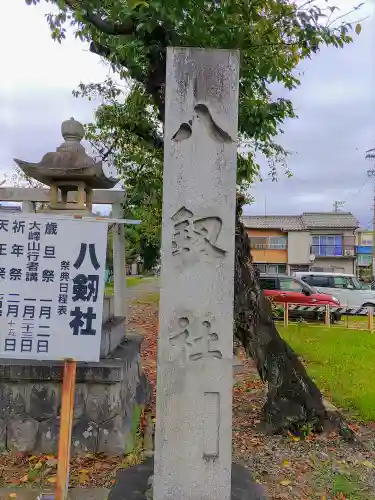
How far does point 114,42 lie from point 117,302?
13.9ft

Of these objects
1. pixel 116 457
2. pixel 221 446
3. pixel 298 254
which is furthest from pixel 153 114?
pixel 298 254

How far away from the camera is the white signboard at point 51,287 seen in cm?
331

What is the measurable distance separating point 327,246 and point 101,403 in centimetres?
3789

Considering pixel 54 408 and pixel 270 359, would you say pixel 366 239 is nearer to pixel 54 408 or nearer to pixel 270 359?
pixel 270 359

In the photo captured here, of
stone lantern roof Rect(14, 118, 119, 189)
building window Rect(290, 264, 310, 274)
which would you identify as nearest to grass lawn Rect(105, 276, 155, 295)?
stone lantern roof Rect(14, 118, 119, 189)

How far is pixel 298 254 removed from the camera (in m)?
39.5

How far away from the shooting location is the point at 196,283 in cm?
286

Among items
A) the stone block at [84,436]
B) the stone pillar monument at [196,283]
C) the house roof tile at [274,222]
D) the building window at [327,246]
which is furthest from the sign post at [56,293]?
the building window at [327,246]

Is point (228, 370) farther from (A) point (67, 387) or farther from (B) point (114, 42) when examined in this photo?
(B) point (114, 42)

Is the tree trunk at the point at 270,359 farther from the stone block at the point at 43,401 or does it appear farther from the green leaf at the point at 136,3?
the green leaf at the point at 136,3

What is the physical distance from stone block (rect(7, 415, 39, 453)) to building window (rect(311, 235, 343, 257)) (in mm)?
37635

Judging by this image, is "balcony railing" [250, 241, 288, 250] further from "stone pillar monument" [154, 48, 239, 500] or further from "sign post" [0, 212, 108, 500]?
"stone pillar monument" [154, 48, 239, 500]

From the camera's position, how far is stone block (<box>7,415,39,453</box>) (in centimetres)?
459

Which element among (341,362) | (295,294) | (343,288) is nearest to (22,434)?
(341,362)
